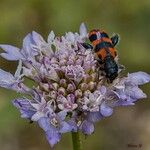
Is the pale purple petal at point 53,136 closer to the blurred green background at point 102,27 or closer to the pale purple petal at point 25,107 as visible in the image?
the pale purple petal at point 25,107

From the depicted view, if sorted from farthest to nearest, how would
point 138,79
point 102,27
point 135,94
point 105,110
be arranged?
point 102,27
point 138,79
point 135,94
point 105,110

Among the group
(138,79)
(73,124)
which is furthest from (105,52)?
(73,124)

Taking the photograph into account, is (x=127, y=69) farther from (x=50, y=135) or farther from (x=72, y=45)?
(x=50, y=135)

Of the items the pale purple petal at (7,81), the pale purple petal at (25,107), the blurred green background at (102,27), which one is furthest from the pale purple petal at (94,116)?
the blurred green background at (102,27)

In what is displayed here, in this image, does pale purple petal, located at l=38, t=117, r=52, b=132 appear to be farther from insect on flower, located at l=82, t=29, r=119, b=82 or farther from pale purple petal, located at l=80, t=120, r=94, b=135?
insect on flower, located at l=82, t=29, r=119, b=82

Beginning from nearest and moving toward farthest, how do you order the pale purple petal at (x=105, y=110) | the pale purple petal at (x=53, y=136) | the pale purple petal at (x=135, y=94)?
1. the pale purple petal at (x=53, y=136)
2. the pale purple petal at (x=105, y=110)
3. the pale purple petal at (x=135, y=94)

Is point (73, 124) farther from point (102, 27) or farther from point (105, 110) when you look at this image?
point (102, 27)
